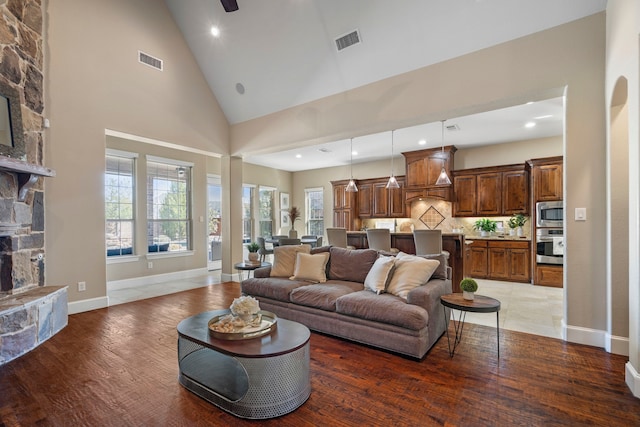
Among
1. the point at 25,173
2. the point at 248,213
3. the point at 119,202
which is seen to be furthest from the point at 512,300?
the point at 119,202

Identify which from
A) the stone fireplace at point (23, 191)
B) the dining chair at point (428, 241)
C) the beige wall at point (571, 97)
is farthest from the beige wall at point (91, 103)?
the dining chair at point (428, 241)

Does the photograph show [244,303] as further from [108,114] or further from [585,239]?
[108,114]

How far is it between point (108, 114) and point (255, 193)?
4.96 m

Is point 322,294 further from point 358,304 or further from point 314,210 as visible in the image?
point 314,210

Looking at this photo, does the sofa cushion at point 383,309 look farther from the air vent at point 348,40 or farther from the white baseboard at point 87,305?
the white baseboard at point 87,305

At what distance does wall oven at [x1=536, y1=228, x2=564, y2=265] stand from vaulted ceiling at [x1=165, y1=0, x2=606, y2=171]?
1996mm

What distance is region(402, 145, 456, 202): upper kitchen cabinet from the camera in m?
7.09

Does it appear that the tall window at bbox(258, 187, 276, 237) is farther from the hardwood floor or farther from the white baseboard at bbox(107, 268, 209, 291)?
the hardwood floor

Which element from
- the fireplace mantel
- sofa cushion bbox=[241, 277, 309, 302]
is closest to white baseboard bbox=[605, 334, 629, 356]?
sofa cushion bbox=[241, 277, 309, 302]

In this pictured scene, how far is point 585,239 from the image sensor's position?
313cm

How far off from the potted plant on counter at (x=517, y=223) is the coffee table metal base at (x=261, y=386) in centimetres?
624

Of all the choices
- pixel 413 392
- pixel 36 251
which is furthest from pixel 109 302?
pixel 413 392

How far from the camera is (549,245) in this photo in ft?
19.3

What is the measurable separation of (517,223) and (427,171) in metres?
2.22
